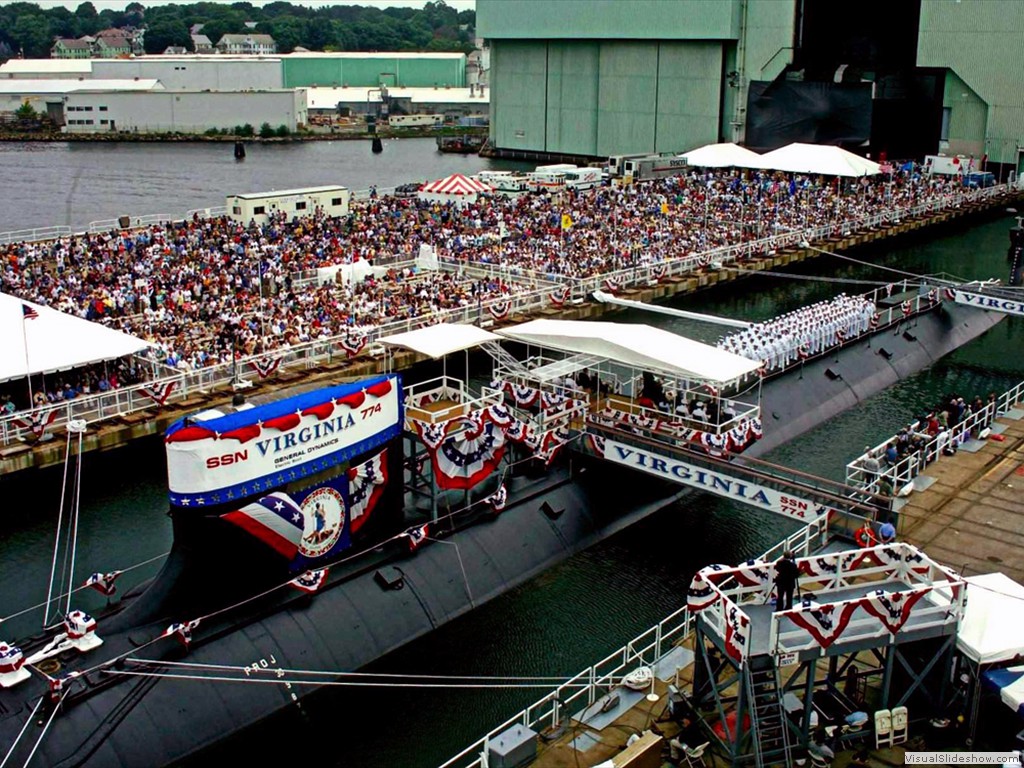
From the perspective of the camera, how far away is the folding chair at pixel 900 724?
14.4 m

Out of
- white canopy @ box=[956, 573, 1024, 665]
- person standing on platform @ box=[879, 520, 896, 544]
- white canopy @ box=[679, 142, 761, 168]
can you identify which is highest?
white canopy @ box=[679, 142, 761, 168]

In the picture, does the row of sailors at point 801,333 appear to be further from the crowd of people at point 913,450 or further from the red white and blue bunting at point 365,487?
the red white and blue bunting at point 365,487

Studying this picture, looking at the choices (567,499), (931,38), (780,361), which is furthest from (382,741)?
(931,38)

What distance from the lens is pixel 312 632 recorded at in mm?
19234

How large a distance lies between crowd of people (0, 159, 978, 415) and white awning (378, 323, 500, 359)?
1127 cm

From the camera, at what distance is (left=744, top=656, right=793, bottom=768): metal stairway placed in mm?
13891

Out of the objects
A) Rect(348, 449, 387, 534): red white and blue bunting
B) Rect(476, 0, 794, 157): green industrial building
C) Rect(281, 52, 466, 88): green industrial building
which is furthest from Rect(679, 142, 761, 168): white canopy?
Rect(281, 52, 466, 88): green industrial building

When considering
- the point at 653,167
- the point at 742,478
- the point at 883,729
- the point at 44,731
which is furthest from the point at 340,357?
the point at 653,167

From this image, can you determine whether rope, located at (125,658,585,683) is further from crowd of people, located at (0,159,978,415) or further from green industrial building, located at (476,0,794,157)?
green industrial building, located at (476,0,794,157)

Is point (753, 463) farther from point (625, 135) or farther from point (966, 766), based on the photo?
point (625, 135)

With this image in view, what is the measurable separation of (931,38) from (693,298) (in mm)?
34404

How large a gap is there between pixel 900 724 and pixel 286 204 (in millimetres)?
46100

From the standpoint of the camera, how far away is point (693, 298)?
51.9 m

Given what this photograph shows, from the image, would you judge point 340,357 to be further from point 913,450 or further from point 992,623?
point 992,623
